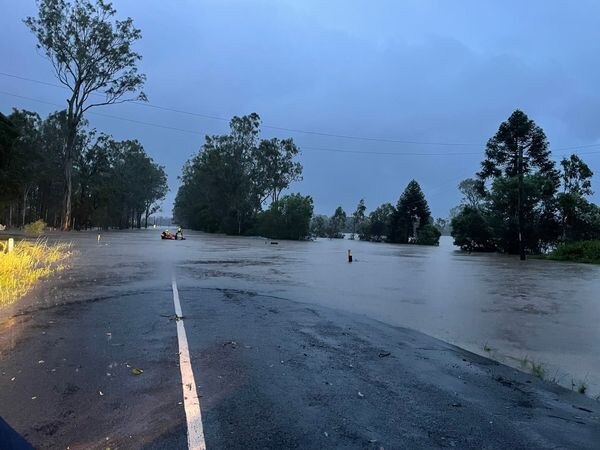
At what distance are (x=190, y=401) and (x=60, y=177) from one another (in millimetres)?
79716

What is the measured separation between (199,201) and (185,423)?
382 ft

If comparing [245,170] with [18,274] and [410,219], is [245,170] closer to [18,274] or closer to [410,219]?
[410,219]

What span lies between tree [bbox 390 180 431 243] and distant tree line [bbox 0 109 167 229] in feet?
158

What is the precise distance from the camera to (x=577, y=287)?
18.9 meters

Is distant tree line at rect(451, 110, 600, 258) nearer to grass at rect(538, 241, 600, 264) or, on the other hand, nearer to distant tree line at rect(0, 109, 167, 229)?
grass at rect(538, 241, 600, 264)

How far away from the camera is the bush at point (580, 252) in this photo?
36.8 meters

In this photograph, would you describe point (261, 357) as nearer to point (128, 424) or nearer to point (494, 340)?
point (128, 424)

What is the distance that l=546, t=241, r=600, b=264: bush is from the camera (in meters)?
36.8

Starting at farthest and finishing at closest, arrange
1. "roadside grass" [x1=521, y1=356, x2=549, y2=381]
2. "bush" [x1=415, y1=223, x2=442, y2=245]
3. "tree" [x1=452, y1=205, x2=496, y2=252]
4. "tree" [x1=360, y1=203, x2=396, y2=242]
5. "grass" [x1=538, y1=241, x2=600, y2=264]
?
"tree" [x1=360, y1=203, x2=396, y2=242], "bush" [x1=415, y1=223, x2=442, y2=245], "tree" [x1=452, y1=205, x2=496, y2=252], "grass" [x1=538, y1=241, x2=600, y2=264], "roadside grass" [x1=521, y1=356, x2=549, y2=381]

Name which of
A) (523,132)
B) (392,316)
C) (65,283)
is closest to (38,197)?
(523,132)

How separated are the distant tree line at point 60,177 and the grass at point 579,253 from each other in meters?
50.5

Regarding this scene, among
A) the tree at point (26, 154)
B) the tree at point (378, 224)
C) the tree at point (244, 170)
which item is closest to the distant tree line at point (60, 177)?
the tree at point (26, 154)

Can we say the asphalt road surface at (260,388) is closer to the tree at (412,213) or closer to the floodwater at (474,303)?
the floodwater at (474,303)

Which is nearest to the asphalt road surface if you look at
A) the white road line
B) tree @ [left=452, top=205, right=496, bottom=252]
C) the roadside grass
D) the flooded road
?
the white road line
